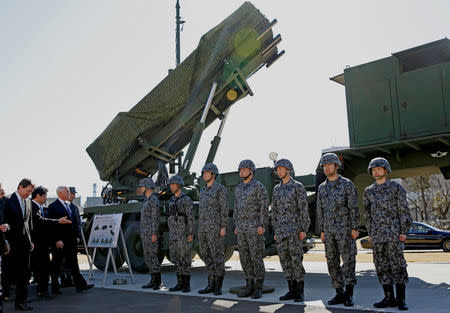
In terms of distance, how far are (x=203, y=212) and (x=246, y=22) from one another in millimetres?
4094

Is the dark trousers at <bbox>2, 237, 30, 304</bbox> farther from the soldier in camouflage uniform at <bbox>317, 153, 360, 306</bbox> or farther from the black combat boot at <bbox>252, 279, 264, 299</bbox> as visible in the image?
the soldier in camouflage uniform at <bbox>317, 153, 360, 306</bbox>

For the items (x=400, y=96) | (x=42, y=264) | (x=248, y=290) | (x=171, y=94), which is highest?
(x=171, y=94)

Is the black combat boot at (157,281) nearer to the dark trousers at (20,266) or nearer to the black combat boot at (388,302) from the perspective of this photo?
the dark trousers at (20,266)

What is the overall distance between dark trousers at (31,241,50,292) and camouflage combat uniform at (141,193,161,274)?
4.98 ft

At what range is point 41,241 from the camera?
6.68 m

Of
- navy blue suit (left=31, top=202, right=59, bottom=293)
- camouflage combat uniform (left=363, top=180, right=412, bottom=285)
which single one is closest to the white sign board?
navy blue suit (left=31, top=202, right=59, bottom=293)

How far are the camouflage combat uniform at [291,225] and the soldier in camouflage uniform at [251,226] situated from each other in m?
0.30

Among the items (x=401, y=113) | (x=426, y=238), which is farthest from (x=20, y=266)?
(x=426, y=238)

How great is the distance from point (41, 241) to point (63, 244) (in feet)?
1.08

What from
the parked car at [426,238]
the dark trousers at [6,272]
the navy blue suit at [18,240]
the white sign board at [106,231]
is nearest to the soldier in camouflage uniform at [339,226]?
the navy blue suit at [18,240]

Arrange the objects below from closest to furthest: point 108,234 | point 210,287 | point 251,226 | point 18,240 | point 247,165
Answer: point 18,240, point 251,226, point 247,165, point 210,287, point 108,234

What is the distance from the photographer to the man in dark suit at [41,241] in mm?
6465

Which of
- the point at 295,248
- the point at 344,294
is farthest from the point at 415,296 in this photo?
the point at 295,248

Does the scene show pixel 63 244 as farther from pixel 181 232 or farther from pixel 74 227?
pixel 181 232
